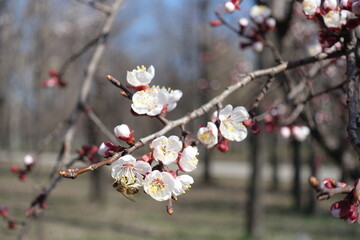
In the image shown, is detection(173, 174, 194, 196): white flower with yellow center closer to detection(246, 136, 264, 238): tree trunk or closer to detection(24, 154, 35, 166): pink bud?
detection(24, 154, 35, 166): pink bud

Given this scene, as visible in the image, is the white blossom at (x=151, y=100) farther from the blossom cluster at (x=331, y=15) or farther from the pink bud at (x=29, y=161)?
the pink bud at (x=29, y=161)

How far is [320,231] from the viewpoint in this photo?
7281 mm

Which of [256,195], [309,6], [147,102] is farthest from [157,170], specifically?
[256,195]

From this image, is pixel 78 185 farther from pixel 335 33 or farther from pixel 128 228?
pixel 335 33

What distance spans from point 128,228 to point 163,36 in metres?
17.5

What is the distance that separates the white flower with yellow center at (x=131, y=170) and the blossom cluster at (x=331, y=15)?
666 mm

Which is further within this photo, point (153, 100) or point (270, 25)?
point (270, 25)

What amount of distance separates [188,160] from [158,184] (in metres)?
0.10

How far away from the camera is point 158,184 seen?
100cm

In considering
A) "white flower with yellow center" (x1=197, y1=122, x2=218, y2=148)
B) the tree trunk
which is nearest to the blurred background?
the tree trunk

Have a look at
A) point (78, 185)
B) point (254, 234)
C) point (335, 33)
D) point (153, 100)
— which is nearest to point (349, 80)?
point (335, 33)

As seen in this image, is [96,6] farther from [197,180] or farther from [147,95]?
[197,180]

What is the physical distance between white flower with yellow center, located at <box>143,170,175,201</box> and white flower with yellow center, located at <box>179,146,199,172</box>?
51 millimetres

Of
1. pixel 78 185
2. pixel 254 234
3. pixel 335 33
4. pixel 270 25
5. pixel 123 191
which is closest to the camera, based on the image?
pixel 123 191
